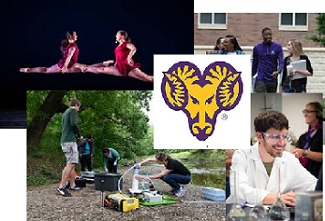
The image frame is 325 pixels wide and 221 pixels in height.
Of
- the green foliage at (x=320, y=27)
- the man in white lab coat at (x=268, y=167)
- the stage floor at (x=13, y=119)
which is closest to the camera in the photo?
the man in white lab coat at (x=268, y=167)

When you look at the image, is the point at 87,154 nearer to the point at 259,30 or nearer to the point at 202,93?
the point at 202,93

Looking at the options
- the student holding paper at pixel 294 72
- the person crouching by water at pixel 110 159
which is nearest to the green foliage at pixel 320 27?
the student holding paper at pixel 294 72

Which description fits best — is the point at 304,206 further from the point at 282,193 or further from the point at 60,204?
the point at 60,204

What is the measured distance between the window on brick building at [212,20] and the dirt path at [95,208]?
1876mm

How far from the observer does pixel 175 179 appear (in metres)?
7.10

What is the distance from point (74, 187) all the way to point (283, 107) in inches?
105

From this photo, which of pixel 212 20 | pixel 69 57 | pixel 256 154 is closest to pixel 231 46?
pixel 212 20

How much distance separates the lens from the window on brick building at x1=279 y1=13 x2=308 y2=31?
741 centimetres

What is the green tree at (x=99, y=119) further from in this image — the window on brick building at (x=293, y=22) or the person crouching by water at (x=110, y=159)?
the window on brick building at (x=293, y=22)

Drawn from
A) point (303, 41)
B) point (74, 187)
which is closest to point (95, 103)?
point (74, 187)

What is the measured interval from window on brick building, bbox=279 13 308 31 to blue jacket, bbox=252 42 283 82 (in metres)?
0.30

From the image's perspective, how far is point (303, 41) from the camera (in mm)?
7406

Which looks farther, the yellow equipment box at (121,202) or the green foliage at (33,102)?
the green foliage at (33,102)

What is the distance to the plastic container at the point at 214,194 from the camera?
23.1ft
